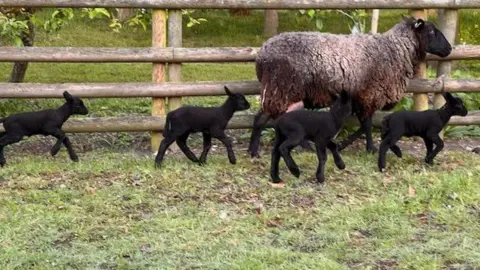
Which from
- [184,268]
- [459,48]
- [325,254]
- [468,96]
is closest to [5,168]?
[184,268]

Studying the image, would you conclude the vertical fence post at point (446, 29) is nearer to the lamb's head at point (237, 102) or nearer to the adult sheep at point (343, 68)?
the adult sheep at point (343, 68)

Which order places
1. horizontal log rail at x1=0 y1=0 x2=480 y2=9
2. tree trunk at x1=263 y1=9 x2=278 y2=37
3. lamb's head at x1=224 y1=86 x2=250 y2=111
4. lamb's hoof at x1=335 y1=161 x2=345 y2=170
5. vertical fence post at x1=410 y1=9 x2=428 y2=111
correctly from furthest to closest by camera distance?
tree trunk at x1=263 y1=9 x2=278 y2=37
vertical fence post at x1=410 y1=9 x2=428 y2=111
horizontal log rail at x1=0 y1=0 x2=480 y2=9
lamb's head at x1=224 y1=86 x2=250 y2=111
lamb's hoof at x1=335 y1=161 x2=345 y2=170

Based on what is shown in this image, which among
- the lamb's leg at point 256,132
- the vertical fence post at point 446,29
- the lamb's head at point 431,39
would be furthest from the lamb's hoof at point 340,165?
the vertical fence post at point 446,29

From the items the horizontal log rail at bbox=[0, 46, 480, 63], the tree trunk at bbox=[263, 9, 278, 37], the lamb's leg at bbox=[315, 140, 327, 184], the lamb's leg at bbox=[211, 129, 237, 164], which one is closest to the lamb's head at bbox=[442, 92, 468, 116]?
the horizontal log rail at bbox=[0, 46, 480, 63]

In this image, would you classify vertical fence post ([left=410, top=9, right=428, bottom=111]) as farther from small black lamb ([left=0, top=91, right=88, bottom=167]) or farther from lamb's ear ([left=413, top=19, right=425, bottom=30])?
small black lamb ([left=0, top=91, right=88, bottom=167])

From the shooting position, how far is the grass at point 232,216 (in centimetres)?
524

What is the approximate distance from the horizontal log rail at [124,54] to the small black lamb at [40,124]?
0.69 meters

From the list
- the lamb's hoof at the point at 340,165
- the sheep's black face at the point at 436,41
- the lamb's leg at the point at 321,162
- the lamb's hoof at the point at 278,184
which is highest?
the sheep's black face at the point at 436,41

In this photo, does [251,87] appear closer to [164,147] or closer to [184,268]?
[164,147]

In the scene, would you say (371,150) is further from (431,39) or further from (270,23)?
(270,23)

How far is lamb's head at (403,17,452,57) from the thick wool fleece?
0.05 meters

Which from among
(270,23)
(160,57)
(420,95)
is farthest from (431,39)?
(270,23)

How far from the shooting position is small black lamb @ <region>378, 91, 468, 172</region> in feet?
25.5

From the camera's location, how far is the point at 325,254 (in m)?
5.32
